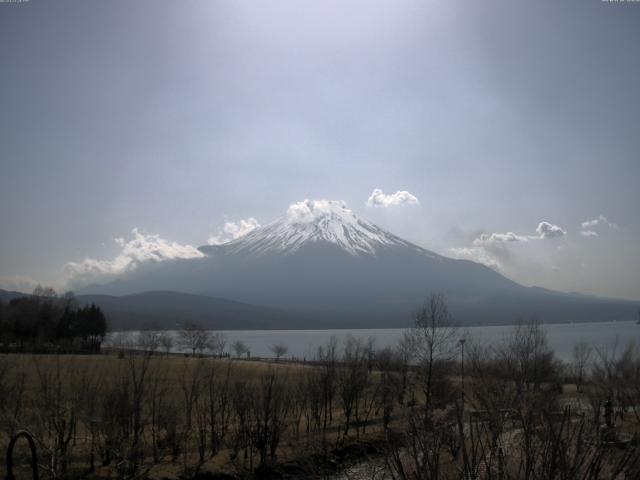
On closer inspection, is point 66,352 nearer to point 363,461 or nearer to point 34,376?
point 34,376

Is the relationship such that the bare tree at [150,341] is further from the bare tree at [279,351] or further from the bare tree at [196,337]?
the bare tree at [279,351]

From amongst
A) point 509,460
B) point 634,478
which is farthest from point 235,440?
point 634,478

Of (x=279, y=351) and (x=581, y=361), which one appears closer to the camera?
(x=581, y=361)

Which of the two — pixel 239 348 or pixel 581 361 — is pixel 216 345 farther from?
pixel 581 361

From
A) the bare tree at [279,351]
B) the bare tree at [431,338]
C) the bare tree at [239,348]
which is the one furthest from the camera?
the bare tree at [239,348]

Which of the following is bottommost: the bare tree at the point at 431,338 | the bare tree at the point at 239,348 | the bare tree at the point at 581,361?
the bare tree at the point at 239,348

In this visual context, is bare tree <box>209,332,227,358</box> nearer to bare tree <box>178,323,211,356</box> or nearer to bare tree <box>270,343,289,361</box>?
bare tree <box>178,323,211,356</box>

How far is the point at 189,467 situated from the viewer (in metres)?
19.6

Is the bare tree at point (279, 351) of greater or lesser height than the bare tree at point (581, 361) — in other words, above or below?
below

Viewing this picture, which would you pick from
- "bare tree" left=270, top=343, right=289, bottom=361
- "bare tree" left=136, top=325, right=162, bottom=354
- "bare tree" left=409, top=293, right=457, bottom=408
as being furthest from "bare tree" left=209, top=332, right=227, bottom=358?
"bare tree" left=409, top=293, right=457, bottom=408

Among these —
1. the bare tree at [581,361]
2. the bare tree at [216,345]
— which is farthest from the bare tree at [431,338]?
the bare tree at [216,345]

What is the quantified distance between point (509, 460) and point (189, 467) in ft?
→ 54.3

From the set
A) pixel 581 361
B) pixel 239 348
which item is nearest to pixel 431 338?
pixel 581 361

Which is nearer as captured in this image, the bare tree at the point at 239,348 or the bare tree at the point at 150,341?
the bare tree at the point at 150,341
